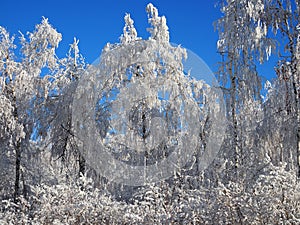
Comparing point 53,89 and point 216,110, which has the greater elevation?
point 53,89

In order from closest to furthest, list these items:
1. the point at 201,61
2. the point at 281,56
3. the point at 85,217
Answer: the point at 85,217 < the point at 281,56 < the point at 201,61

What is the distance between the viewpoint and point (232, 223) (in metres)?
4.50

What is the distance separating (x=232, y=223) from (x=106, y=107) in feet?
19.9

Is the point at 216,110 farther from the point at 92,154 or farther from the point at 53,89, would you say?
the point at 53,89

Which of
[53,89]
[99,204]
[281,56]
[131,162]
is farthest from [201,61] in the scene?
[99,204]

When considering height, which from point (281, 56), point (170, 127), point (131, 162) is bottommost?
point (131, 162)

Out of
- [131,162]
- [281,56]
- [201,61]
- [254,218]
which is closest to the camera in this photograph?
[254,218]

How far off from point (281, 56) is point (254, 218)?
4.01 meters

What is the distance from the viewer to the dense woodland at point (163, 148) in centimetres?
472

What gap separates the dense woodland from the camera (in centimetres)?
472

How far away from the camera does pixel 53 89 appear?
10.4 m

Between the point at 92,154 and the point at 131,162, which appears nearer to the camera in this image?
the point at 92,154

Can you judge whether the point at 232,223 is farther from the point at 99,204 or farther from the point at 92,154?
the point at 92,154

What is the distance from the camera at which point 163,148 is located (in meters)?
9.61
